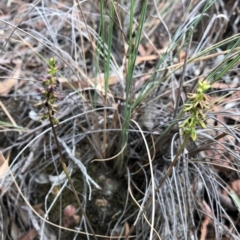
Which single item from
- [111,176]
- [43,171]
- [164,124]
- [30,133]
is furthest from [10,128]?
[164,124]

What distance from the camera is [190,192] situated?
3.76 ft

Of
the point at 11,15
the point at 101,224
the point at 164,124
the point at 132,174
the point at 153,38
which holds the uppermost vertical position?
the point at 11,15

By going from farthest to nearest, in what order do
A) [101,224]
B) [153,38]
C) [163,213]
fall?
[153,38]
[101,224]
[163,213]

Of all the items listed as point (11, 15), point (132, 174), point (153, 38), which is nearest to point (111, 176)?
point (132, 174)

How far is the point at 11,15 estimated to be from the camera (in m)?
1.71

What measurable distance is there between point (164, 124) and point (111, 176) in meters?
0.24

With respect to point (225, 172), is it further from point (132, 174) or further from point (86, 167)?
point (86, 167)

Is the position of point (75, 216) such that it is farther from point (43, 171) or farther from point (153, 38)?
point (153, 38)

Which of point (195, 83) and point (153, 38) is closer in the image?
point (195, 83)

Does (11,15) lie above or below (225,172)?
above

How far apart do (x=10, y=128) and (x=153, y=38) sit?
66 centimetres

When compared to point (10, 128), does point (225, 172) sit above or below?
below

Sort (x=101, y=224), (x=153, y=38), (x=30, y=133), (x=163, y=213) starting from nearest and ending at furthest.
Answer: (x=163, y=213) < (x=101, y=224) < (x=30, y=133) < (x=153, y=38)

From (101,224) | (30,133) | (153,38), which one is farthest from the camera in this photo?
(153,38)
